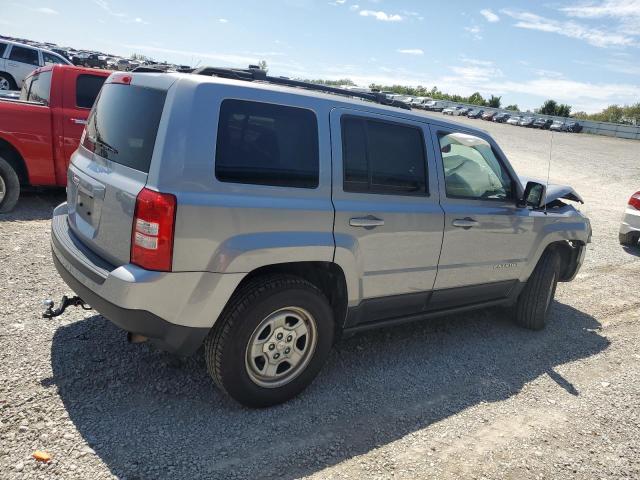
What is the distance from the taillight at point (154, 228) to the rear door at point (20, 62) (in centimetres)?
1717

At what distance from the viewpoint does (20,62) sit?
16828mm

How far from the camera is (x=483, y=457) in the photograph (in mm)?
3125

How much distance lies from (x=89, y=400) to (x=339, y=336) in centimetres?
168

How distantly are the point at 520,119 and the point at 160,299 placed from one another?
6358 cm

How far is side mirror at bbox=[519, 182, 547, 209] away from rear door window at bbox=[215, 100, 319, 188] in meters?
2.26

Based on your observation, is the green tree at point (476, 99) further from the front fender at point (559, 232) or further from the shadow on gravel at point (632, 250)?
the front fender at point (559, 232)

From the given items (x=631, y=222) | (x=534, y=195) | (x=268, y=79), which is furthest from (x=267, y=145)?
(x=631, y=222)

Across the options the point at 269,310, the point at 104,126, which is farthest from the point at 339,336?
the point at 104,126

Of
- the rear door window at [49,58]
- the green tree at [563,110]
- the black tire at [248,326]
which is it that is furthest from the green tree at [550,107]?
the black tire at [248,326]

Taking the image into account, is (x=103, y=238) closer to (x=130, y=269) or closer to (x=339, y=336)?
(x=130, y=269)

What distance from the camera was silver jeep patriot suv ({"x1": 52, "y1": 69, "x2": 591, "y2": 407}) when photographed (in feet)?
9.12

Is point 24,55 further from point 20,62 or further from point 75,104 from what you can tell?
point 75,104

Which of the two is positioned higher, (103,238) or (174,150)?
(174,150)

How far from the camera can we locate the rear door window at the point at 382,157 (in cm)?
345
